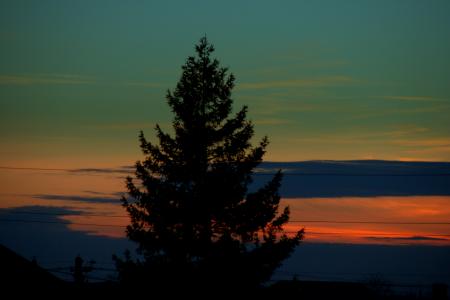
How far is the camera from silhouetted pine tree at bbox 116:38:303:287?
119ft

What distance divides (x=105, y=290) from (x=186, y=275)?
666cm

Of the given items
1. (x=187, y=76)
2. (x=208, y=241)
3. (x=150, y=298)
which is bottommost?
(x=150, y=298)

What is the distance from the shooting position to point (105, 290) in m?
40.3

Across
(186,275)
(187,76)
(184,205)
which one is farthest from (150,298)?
(187,76)

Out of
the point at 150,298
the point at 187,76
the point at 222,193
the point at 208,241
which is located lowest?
the point at 150,298

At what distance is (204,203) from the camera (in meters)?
36.6

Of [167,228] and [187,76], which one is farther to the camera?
[187,76]

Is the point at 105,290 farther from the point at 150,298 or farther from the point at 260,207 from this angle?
the point at 260,207

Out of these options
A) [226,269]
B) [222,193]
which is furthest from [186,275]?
[222,193]

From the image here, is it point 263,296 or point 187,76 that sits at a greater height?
point 187,76

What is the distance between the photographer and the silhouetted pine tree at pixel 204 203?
36219mm

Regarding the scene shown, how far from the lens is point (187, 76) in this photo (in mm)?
39500

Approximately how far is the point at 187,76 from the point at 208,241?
9012 millimetres

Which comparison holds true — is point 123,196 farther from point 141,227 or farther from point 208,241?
point 208,241
